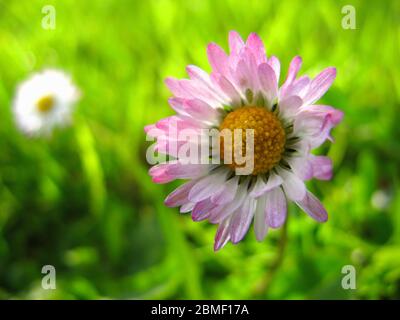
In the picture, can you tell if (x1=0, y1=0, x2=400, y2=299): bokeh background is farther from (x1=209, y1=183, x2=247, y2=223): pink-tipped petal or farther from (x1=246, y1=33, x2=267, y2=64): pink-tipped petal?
(x1=246, y1=33, x2=267, y2=64): pink-tipped petal

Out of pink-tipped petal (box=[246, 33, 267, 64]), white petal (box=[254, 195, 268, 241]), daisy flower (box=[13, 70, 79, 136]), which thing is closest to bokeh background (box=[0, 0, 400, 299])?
daisy flower (box=[13, 70, 79, 136])

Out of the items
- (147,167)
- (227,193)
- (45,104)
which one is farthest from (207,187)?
(45,104)

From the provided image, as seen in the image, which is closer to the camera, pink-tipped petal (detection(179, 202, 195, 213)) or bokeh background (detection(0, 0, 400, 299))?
pink-tipped petal (detection(179, 202, 195, 213))

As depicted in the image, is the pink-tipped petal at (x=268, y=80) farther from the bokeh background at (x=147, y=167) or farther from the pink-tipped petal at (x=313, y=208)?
the bokeh background at (x=147, y=167)

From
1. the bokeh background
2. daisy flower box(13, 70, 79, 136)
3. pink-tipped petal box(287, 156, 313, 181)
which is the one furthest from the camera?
daisy flower box(13, 70, 79, 136)
